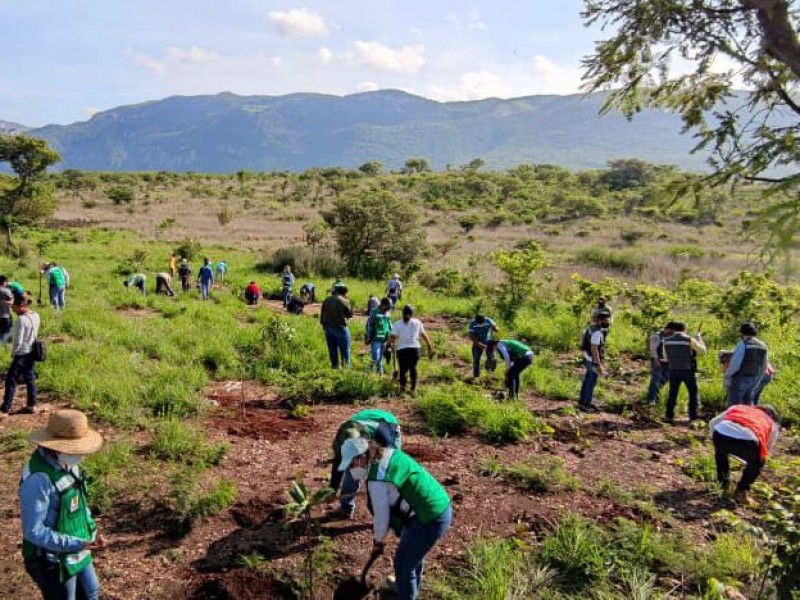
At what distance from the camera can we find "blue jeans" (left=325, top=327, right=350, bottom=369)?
31.2 feet

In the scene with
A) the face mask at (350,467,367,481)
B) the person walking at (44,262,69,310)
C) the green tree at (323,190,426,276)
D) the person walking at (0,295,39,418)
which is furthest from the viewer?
the green tree at (323,190,426,276)

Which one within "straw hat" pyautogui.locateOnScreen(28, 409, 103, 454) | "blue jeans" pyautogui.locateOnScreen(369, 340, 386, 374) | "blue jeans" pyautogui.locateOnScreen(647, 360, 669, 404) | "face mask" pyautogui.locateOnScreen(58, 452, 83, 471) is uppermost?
"straw hat" pyautogui.locateOnScreen(28, 409, 103, 454)

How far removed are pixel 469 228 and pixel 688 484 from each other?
3121 cm

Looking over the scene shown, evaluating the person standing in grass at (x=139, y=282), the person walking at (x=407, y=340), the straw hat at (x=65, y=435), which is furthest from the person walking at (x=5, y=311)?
the straw hat at (x=65, y=435)

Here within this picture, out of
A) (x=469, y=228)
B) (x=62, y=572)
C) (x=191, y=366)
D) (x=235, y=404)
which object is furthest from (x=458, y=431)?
(x=469, y=228)

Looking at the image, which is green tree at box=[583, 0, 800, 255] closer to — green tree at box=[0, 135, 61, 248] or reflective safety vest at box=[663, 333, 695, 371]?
reflective safety vest at box=[663, 333, 695, 371]

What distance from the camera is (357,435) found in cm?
434

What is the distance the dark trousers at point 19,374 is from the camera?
717 cm

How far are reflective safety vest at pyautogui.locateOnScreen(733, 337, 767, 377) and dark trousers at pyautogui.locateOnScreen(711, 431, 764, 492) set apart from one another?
7.17 feet

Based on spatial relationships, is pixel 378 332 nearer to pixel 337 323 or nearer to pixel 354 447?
pixel 337 323

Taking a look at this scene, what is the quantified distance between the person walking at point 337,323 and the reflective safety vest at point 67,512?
6.09 m

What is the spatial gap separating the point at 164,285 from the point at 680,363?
12955mm

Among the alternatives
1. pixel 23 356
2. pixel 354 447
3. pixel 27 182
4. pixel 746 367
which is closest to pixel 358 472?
pixel 354 447

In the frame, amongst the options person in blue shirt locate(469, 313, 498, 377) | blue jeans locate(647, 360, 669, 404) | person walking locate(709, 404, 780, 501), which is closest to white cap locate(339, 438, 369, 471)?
person walking locate(709, 404, 780, 501)
